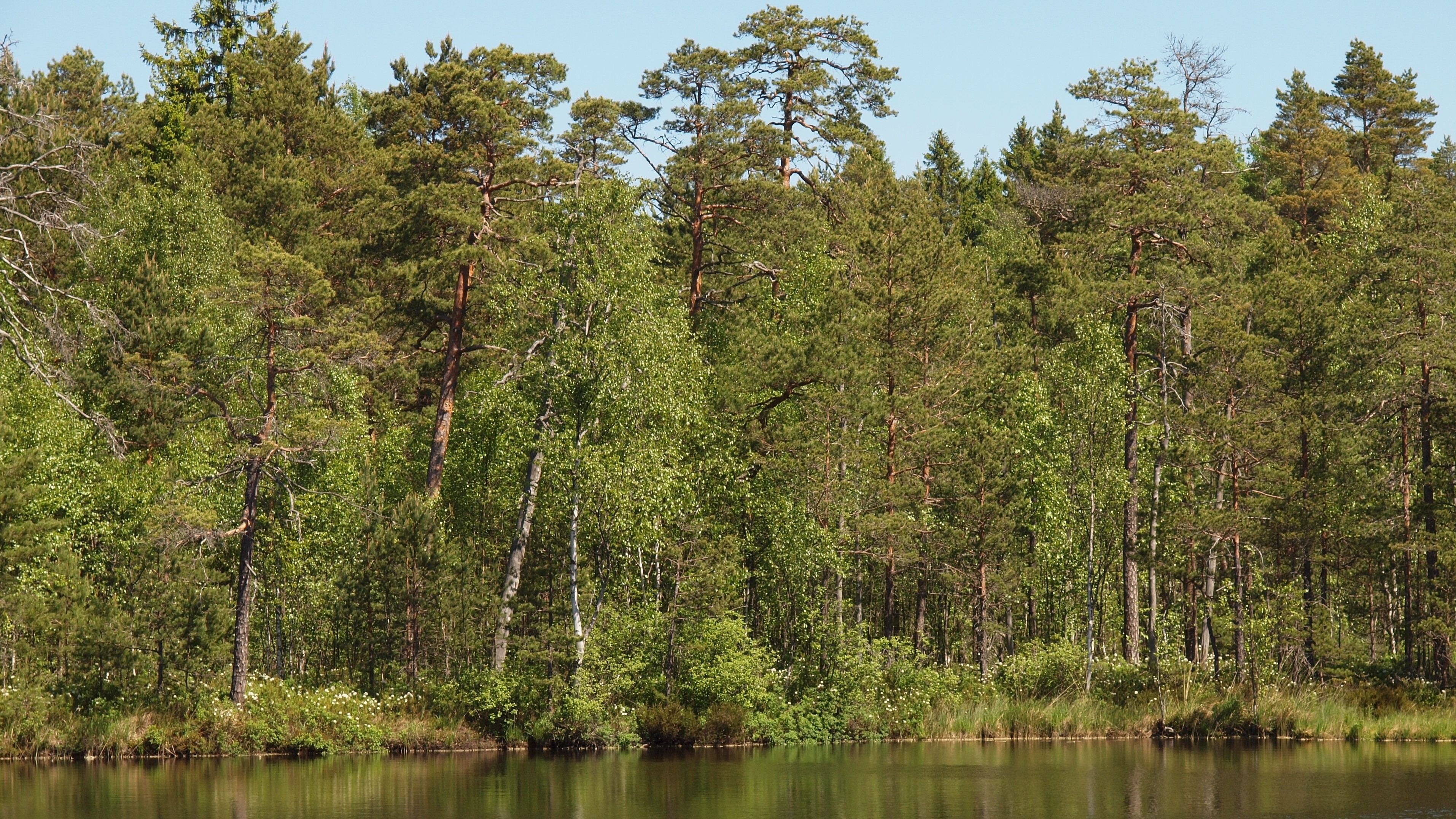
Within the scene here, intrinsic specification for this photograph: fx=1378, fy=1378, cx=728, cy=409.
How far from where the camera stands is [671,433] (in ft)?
112

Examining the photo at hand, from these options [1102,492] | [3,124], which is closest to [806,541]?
[1102,492]

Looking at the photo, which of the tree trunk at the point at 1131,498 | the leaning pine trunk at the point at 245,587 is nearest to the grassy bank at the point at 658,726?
the leaning pine trunk at the point at 245,587

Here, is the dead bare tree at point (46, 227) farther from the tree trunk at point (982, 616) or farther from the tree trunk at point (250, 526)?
the tree trunk at point (982, 616)

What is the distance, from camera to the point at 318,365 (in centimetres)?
3070

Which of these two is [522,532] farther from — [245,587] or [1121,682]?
[1121,682]

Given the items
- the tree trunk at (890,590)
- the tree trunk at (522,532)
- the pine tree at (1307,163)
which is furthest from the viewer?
the pine tree at (1307,163)

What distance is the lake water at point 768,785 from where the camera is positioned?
2039 cm

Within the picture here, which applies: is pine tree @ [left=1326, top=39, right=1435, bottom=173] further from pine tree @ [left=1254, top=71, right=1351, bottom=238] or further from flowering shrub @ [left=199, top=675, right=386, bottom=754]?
flowering shrub @ [left=199, top=675, right=386, bottom=754]

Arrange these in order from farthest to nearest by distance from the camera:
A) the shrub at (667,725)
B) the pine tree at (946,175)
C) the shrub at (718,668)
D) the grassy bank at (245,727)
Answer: the pine tree at (946,175), the shrub at (718,668), the shrub at (667,725), the grassy bank at (245,727)

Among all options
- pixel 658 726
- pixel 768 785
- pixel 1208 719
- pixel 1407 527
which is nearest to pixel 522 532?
pixel 658 726

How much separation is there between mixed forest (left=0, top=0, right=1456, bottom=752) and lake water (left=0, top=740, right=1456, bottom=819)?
116 inches

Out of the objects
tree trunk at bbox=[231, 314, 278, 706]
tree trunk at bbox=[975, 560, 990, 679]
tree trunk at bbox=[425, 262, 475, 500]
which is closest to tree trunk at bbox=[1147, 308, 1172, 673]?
tree trunk at bbox=[975, 560, 990, 679]

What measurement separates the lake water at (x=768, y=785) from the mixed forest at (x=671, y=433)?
9.68ft

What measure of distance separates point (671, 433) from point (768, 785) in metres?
11.7
